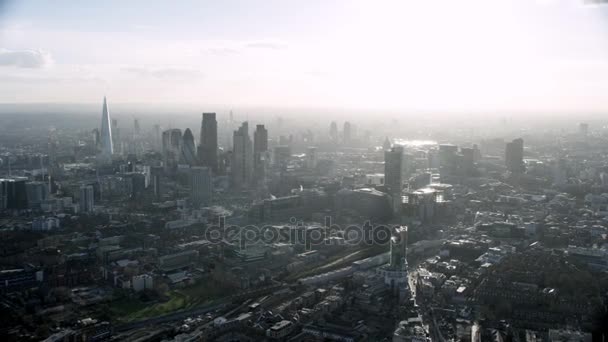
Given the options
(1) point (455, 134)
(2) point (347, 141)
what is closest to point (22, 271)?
(2) point (347, 141)

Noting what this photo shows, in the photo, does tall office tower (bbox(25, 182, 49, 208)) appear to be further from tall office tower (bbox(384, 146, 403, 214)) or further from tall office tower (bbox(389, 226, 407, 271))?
tall office tower (bbox(389, 226, 407, 271))

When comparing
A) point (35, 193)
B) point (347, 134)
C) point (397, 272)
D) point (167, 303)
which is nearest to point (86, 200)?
point (35, 193)

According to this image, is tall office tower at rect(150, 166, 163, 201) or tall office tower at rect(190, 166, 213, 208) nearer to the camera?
tall office tower at rect(190, 166, 213, 208)

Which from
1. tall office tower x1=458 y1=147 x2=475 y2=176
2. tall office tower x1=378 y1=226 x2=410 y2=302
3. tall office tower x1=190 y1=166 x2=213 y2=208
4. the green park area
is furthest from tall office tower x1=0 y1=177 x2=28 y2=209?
tall office tower x1=458 y1=147 x2=475 y2=176

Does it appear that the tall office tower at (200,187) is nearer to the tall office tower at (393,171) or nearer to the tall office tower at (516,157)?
the tall office tower at (393,171)

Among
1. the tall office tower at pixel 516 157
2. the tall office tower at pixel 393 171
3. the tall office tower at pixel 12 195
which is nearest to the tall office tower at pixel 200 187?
the tall office tower at pixel 12 195

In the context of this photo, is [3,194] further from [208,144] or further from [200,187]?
[208,144]
